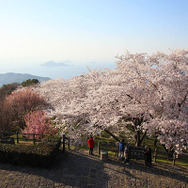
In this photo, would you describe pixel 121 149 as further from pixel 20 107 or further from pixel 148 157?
pixel 20 107

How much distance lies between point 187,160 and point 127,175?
851 centimetres

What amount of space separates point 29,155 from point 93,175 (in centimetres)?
439

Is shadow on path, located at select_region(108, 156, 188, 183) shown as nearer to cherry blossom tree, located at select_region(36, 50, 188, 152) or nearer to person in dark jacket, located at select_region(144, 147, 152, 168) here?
person in dark jacket, located at select_region(144, 147, 152, 168)

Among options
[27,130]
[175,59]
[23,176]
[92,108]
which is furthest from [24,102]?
[175,59]

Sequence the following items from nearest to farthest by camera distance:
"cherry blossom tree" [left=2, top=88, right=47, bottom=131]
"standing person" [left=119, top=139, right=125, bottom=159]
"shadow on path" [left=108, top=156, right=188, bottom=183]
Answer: "shadow on path" [left=108, top=156, right=188, bottom=183], "standing person" [left=119, top=139, right=125, bottom=159], "cherry blossom tree" [left=2, top=88, right=47, bottom=131]

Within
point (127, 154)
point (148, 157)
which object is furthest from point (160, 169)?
point (127, 154)

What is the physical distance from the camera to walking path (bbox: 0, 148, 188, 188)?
9.31 meters

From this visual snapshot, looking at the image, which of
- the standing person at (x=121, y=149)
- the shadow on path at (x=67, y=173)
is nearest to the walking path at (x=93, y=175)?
the shadow on path at (x=67, y=173)

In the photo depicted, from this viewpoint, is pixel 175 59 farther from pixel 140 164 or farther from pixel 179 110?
pixel 140 164

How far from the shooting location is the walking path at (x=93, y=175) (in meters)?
9.31

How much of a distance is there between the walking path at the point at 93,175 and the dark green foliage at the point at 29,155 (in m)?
0.34

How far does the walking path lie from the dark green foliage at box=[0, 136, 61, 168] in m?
0.34

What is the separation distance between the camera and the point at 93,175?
33.2 ft

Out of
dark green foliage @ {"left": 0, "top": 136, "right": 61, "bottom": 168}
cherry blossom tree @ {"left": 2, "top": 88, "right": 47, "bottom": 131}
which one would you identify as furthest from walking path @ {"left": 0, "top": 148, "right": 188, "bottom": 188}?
cherry blossom tree @ {"left": 2, "top": 88, "right": 47, "bottom": 131}
